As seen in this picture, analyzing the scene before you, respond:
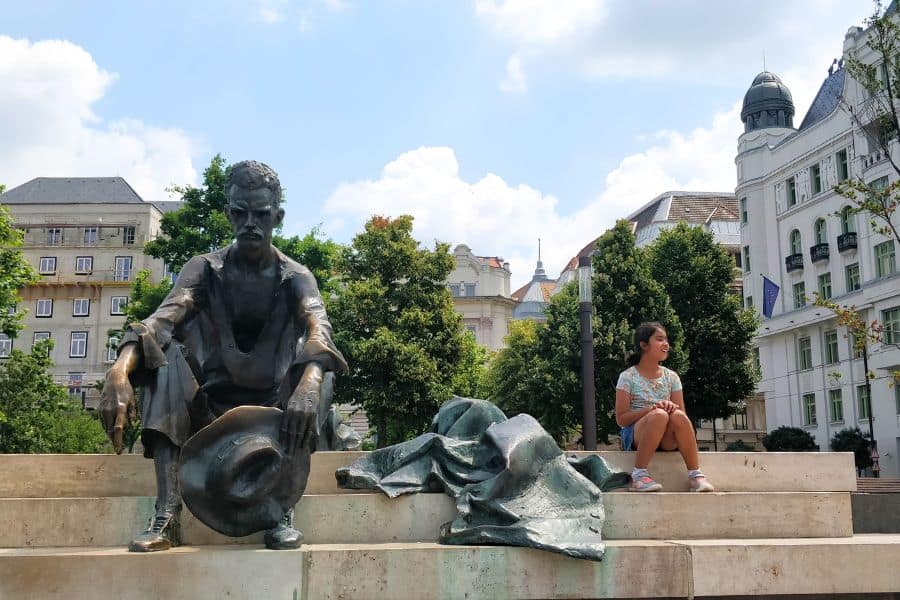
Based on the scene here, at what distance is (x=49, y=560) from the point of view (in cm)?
442

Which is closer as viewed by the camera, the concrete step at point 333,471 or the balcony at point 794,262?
the concrete step at point 333,471

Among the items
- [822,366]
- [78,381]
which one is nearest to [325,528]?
[822,366]

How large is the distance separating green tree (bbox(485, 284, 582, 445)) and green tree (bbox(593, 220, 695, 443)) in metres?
1.25

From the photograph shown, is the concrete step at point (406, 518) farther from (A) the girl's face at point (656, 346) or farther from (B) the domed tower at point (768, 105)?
(B) the domed tower at point (768, 105)

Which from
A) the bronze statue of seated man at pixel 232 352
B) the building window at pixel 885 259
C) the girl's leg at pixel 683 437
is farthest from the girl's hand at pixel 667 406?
the building window at pixel 885 259

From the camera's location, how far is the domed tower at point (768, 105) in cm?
5484

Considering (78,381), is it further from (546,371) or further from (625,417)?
(625,417)

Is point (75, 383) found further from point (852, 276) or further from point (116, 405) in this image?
point (116, 405)

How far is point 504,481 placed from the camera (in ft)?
18.3

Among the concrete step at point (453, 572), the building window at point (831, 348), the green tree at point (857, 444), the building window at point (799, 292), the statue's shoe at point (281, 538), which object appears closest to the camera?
the concrete step at point (453, 572)

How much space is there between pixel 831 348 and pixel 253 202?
1739 inches

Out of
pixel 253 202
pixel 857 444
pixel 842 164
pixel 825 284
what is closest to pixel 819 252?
pixel 825 284

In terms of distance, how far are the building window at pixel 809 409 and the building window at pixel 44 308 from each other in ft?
161

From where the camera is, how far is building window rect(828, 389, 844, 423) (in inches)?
1671
